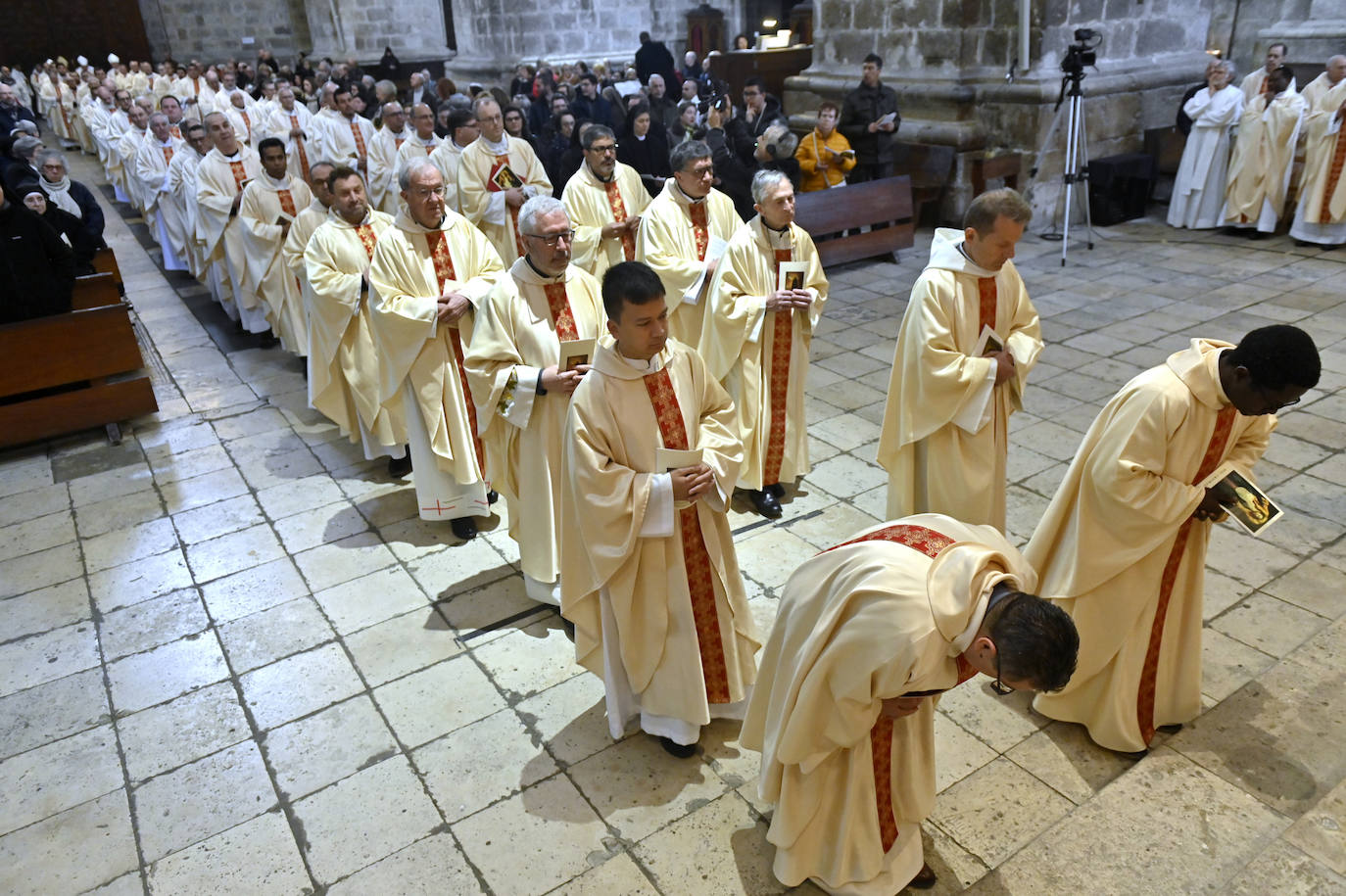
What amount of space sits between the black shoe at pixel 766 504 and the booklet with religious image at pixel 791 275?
1150mm

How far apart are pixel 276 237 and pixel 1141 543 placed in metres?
6.99

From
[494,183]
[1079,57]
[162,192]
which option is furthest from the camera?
[162,192]

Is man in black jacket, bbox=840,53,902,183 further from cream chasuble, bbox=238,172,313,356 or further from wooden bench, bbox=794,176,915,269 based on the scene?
cream chasuble, bbox=238,172,313,356

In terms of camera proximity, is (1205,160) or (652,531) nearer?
(652,531)

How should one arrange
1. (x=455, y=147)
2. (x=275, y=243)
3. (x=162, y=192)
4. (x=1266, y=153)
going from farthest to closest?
(x=162, y=192)
(x=1266, y=153)
(x=455, y=147)
(x=275, y=243)

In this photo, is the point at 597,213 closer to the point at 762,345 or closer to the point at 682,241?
the point at 682,241

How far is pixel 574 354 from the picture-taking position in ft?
13.0

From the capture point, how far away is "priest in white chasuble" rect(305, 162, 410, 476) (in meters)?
5.58

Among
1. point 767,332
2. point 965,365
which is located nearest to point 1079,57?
point 767,332

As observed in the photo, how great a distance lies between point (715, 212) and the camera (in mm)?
5672

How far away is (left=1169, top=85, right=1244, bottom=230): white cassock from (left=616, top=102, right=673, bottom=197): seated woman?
5903 millimetres

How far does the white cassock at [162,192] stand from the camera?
10812 millimetres

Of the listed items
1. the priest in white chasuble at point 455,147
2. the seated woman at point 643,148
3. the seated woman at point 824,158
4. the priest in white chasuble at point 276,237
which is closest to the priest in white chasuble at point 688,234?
the priest in white chasuble at point 455,147

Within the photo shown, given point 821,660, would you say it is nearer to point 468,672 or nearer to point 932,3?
point 468,672
